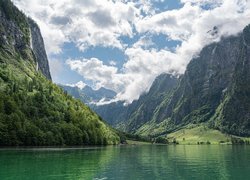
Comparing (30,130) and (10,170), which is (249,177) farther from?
(30,130)

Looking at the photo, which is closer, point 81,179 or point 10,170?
point 81,179

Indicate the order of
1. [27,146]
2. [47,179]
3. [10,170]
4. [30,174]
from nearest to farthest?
1. [47,179]
2. [30,174]
3. [10,170]
4. [27,146]

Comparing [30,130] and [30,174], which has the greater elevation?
[30,130]

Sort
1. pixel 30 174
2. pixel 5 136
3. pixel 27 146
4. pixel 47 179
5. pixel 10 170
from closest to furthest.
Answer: pixel 47 179 < pixel 30 174 < pixel 10 170 < pixel 5 136 < pixel 27 146

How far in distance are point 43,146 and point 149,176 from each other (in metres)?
133

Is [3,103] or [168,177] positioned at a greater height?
[3,103]

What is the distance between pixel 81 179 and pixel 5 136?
4586 inches

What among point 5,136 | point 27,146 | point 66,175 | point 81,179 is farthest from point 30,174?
point 27,146

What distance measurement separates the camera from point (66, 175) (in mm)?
69312

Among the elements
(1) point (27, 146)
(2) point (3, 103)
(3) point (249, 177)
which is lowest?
(3) point (249, 177)

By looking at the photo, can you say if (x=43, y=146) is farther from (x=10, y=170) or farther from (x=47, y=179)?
(x=47, y=179)

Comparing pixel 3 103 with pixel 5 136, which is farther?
pixel 3 103

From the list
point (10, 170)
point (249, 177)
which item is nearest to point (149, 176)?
point (249, 177)

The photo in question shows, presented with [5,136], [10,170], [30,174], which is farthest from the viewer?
[5,136]
